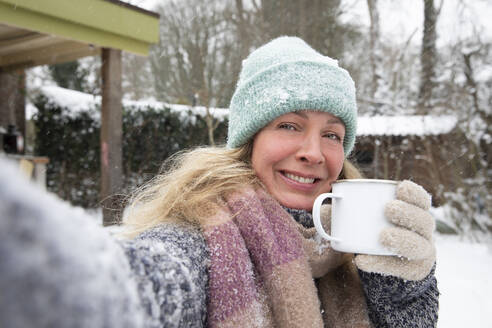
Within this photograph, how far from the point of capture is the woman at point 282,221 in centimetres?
91

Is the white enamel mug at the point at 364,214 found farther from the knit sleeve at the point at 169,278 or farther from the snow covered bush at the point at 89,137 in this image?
the snow covered bush at the point at 89,137

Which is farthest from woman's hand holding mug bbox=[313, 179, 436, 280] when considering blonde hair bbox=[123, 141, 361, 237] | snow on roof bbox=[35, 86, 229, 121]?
snow on roof bbox=[35, 86, 229, 121]

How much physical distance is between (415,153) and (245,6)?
4417 mm

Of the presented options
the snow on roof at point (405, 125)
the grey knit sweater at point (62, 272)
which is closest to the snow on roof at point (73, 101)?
the snow on roof at point (405, 125)

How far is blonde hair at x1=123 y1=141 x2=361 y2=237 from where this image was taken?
1097 millimetres

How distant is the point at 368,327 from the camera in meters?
1.16

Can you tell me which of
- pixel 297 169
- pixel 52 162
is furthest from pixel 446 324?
pixel 52 162

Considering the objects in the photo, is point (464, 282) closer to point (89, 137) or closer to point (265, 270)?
point (265, 270)

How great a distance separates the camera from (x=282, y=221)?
1.11 meters

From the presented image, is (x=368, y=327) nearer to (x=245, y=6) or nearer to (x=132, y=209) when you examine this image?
(x=132, y=209)

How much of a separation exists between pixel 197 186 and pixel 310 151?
0.37 metres

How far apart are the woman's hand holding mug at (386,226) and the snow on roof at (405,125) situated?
4796 millimetres

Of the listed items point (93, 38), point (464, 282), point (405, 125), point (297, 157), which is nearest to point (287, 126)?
point (297, 157)

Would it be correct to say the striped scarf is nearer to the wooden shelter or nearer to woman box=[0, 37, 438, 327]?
woman box=[0, 37, 438, 327]
